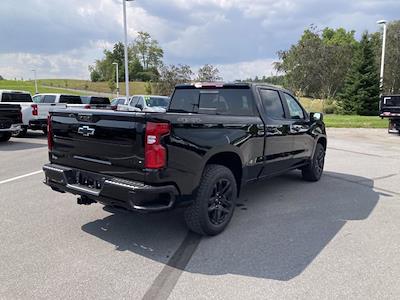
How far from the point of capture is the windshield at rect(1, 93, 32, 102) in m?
15.9

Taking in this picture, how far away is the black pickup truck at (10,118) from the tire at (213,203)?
35.3 ft

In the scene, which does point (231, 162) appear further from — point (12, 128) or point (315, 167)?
point (12, 128)

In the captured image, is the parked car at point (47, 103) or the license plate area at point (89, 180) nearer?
the license plate area at point (89, 180)

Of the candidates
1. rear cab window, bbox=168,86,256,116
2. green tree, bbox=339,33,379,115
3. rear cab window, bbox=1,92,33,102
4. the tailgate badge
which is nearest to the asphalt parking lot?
the tailgate badge

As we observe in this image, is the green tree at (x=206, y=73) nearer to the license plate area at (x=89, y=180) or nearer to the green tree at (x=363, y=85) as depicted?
the green tree at (x=363, y=85)

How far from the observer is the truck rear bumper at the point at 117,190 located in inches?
145

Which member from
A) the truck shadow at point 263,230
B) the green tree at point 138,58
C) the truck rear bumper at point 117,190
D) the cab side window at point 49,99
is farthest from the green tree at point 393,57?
the green tree at point 138,58

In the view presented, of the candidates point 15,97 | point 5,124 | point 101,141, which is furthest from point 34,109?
point 101,141

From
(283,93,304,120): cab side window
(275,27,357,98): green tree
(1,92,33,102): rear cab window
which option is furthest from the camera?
(275,27,357,98): green tree

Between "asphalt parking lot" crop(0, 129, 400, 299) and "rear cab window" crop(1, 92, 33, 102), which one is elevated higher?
"rear cab window" crop(1, 92, 33, 102)

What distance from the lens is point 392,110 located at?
1691 centimetres

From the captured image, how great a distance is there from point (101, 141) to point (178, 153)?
883 millimetres

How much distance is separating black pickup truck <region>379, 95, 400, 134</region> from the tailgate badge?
16.3 meters

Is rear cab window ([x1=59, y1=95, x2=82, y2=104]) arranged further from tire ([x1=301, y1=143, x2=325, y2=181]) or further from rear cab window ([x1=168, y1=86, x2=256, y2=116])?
tire ([x1=301, y1=143, x2=325, y2=181])
